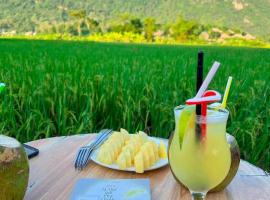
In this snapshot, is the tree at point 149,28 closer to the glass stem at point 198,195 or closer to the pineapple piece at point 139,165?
the pineapple piece at point 139,165

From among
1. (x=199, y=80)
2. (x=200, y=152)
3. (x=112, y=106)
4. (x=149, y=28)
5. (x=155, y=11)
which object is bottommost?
(x=155, y=11)

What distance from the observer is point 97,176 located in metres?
0.93

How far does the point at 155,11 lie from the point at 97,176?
28560 millimetres

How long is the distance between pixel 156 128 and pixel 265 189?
1124 mm

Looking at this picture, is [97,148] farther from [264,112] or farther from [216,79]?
[216,79]

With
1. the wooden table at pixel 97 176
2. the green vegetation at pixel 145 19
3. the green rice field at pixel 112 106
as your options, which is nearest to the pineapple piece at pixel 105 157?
the wooden table at pixel 97 176

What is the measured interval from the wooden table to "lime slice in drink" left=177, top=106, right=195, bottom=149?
0.16 m

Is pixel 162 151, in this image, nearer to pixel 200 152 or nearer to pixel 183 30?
pixel 200 152

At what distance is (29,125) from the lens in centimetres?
187

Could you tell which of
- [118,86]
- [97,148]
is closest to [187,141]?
[97,148]

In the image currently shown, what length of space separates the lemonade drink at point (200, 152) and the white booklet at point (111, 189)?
113 mm

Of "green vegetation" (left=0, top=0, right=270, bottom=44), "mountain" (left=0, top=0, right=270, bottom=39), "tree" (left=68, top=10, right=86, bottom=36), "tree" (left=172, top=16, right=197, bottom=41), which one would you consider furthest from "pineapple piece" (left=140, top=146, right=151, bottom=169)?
"tree" (left=68, top=10, right=86, bottom=36)

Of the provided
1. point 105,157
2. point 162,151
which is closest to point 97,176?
point 105,157

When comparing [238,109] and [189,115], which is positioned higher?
[189,115]
